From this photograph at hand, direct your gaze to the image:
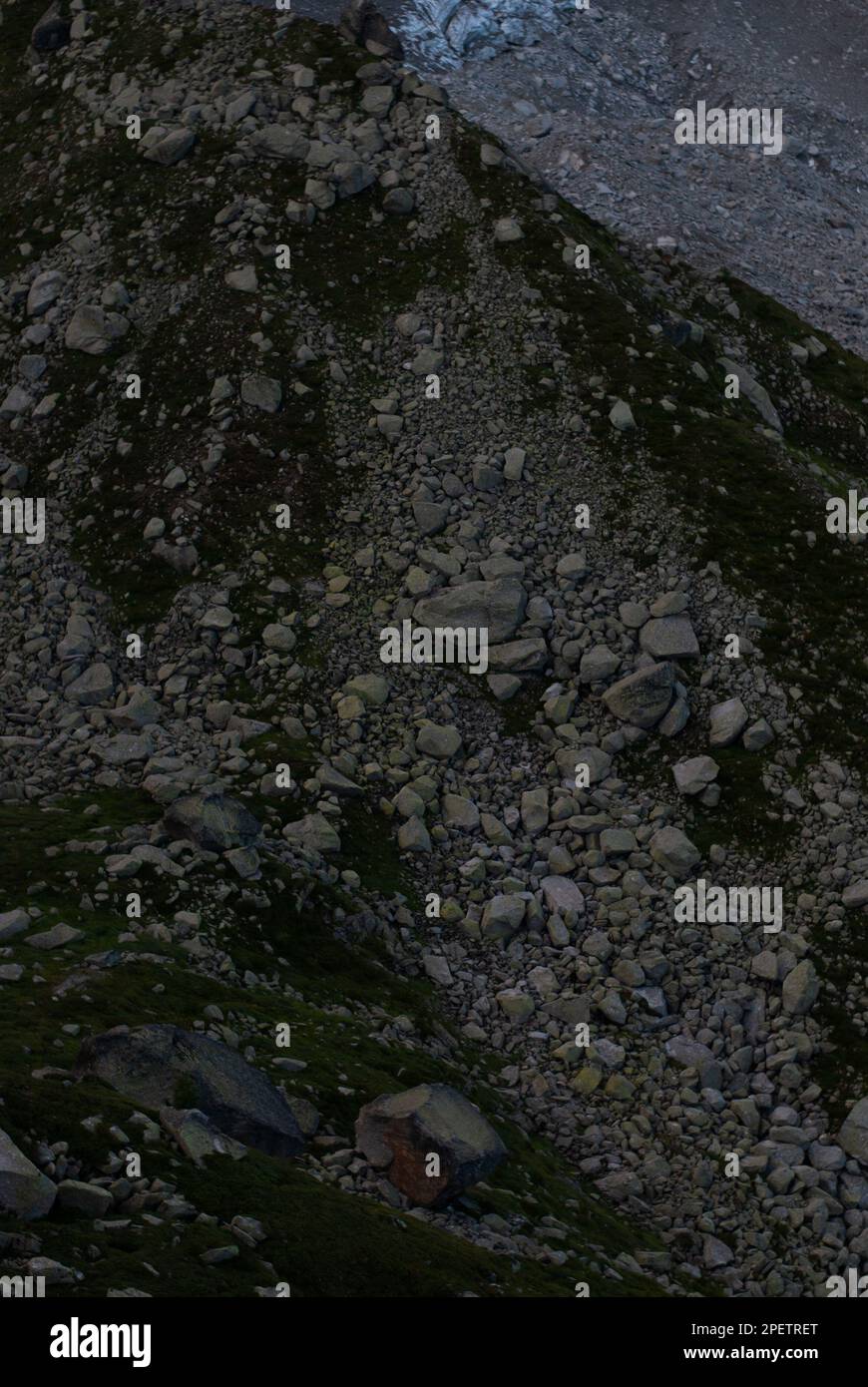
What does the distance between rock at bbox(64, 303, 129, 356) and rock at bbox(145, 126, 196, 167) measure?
6.19 m

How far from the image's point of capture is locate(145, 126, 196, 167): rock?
139 feet

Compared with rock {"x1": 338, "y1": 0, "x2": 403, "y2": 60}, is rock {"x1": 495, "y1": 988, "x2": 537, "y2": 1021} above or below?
below

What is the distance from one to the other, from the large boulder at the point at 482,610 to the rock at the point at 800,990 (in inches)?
413

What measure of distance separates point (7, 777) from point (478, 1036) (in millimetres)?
11955

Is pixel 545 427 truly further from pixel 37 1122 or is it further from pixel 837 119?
pixel 837 119

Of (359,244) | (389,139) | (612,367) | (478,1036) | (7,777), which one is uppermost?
(389,139)

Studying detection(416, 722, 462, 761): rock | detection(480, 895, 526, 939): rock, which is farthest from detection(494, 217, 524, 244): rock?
detection(480, 895, 526, 939): rock

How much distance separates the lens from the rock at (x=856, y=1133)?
2567 cm

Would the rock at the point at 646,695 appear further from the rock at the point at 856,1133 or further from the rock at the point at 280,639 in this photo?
the rock at the point at 856,1133

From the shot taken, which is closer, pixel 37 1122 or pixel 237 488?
pixel 37 1122

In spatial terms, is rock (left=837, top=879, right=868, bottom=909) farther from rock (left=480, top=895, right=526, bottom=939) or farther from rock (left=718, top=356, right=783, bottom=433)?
rock (left=718, top=356, right=783, bottom=433)

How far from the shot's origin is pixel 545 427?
36.5 meters

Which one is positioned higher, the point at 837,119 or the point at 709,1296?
the point at 837,119

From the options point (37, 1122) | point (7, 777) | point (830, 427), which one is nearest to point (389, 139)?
point (830, 427)
